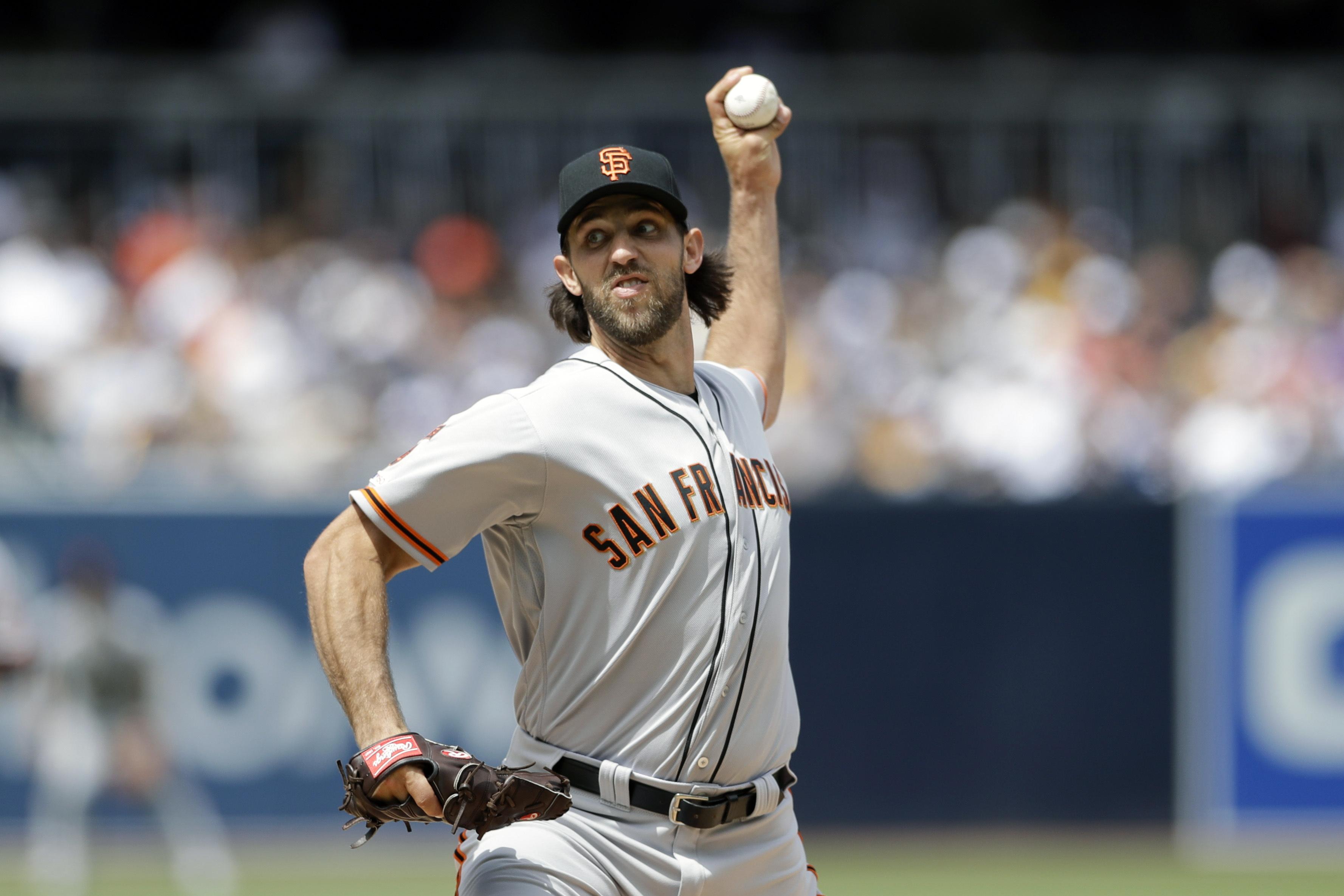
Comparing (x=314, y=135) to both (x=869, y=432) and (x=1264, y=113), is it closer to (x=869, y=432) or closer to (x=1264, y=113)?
(x=869, y=432)

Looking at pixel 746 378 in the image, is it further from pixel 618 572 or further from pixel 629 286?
pixel 618 572

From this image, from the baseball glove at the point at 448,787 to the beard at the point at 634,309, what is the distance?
1.08 metres

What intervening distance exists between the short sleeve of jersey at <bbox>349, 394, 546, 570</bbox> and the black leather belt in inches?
22.6

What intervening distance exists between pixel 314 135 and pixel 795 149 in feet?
11.8

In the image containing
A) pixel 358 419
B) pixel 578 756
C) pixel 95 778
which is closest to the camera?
pixel 578 756

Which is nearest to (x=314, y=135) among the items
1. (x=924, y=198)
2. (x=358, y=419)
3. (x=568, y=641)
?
(x=358, y=419)

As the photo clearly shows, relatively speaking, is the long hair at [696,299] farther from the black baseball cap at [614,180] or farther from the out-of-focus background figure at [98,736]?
the out-of-focus background figure at [98,736]

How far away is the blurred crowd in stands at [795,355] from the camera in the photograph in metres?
11.8

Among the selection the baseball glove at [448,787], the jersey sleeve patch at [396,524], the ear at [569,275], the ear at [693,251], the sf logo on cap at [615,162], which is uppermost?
the sf logo on cap at [615,162]

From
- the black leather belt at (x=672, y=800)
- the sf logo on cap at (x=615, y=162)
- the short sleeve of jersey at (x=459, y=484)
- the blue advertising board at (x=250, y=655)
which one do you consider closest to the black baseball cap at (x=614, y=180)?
the sf logo on cap at (x=615, y=162)

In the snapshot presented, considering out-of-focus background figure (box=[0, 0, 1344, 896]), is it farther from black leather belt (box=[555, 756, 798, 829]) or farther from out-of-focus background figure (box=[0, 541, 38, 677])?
black leather belt (box=[555, 756, 798, 829])

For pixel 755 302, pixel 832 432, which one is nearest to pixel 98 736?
pixel 832 432

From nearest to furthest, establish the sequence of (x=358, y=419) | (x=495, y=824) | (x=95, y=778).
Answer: (x=495, y=824), (x=95, y=778), (x=358, y=419)

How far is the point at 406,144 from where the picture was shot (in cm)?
1362
